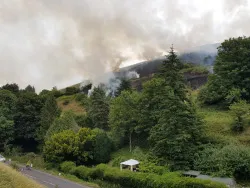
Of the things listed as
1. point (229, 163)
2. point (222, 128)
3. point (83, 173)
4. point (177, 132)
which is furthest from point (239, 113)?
point (83, 173)

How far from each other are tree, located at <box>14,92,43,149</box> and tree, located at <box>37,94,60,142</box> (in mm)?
2332

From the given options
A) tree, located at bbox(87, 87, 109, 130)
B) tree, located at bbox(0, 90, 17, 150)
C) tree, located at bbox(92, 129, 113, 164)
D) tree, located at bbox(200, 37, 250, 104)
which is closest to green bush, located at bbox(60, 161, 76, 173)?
tree, located at bbox(92, 129, 113, 164)

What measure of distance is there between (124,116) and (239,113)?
1391 centimetres

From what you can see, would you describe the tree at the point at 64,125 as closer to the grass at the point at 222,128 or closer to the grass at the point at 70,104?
the grass at the point at 222,128

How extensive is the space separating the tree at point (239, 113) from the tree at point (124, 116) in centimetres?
1180

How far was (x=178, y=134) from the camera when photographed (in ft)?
99.3

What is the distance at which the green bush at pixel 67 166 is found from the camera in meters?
36.0

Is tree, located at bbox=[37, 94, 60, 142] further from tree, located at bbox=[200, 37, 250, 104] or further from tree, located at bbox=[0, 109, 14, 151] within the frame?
tree, located at bbox=[200, 37, 250, 104]

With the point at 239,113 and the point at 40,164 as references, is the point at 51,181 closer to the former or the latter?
the point at 40,164

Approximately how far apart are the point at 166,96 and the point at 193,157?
265 inches

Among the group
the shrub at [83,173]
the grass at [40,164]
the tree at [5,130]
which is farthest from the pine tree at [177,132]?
the tree at [5,130]

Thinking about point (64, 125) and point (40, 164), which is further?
point (64, 125)

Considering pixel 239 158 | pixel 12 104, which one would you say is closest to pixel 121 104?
pixel 239 158

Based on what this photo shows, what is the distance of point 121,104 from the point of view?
40750 millimetres
